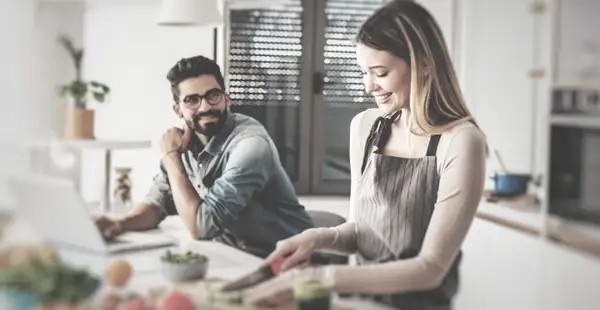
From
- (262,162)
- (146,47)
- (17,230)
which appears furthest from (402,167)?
(17,230)

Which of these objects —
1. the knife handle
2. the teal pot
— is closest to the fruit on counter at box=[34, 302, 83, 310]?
the knife handle

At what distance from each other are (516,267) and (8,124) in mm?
608

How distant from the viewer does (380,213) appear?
0.84 metres

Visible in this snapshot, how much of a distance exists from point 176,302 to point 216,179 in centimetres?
15

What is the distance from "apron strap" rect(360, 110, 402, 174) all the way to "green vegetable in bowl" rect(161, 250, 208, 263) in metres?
0.21

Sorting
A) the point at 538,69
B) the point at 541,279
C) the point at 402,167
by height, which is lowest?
the point at 541,279

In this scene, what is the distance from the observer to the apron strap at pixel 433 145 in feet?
2.66

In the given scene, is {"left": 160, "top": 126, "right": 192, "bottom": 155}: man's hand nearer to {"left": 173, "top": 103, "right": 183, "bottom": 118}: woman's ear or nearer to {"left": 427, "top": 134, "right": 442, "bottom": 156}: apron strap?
{"left": 173, "top": 103, "right": 183, "bottom": 118}: woman's ear

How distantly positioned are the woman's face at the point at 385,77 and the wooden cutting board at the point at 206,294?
0.23 meters

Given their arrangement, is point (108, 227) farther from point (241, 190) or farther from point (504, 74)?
point (504, 74)

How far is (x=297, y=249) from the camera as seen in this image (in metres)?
0.87

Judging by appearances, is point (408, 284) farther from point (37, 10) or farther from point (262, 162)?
point (37, 10)

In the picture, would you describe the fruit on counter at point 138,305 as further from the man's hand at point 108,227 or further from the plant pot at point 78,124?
the plant pot at point 78,124

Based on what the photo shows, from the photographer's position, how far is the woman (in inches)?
31.8
